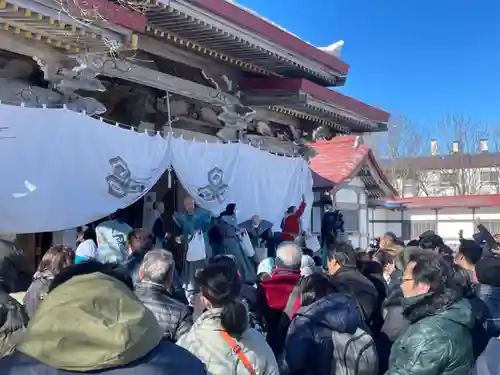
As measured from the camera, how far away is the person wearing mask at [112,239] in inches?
231

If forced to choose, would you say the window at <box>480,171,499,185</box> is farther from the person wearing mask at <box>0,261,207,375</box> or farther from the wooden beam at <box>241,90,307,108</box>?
the person wearing mask at <box>0,261,207,375</box>

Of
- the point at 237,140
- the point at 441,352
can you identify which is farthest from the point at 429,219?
the point at 441,352

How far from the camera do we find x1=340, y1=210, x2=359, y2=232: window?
59.6ft

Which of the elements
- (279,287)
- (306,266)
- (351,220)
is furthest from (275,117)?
(351,220)

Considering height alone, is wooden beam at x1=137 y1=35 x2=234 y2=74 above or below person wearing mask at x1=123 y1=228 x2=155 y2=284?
above

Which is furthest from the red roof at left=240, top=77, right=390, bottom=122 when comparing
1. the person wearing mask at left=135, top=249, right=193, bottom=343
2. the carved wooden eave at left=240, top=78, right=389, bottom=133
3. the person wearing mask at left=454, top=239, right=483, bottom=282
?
the person wearing mask at left=135, top=249, right=193, bottom=343

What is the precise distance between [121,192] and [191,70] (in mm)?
2749

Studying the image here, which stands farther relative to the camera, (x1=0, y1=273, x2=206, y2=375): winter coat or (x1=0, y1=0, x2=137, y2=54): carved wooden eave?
(x1=0, y1=0, x2=137, y2=54): carved wooden eave

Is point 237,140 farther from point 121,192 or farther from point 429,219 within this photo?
point 429,219

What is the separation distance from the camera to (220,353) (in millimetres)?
2490

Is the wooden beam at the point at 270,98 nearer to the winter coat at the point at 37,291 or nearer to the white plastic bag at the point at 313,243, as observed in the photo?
the white plastic bag at the point at 313,243

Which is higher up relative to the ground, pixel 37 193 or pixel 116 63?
pixel 116 63

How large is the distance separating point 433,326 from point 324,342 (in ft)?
2.11

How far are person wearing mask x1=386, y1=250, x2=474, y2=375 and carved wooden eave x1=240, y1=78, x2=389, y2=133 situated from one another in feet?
19.6
